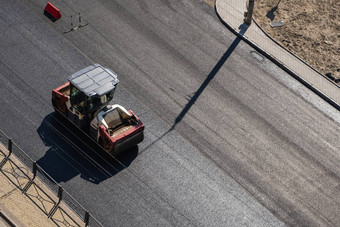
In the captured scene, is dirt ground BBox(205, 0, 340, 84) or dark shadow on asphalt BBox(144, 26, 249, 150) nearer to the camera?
dark shadow on asphalt BBox(144, 26, 249, 150)

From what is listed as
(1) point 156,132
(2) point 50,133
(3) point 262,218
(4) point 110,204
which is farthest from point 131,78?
(3) point 262,218

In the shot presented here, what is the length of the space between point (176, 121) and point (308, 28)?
1199 centimetres

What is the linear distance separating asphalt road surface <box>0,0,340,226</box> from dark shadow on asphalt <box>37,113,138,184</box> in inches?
1.9

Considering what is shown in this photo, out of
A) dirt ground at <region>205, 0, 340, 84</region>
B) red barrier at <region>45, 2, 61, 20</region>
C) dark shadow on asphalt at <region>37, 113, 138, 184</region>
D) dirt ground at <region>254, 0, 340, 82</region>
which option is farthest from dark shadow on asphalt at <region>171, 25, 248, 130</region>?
red barrier at <region>45, 2, 61, 20</region>

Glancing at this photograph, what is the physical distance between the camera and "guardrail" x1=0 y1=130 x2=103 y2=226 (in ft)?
65.9

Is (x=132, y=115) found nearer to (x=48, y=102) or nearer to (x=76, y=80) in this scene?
(x=76, y=80)

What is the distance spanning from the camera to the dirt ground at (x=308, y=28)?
3009 centimetres

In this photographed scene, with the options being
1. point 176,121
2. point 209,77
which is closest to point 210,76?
point 209,77

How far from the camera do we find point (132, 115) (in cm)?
2277

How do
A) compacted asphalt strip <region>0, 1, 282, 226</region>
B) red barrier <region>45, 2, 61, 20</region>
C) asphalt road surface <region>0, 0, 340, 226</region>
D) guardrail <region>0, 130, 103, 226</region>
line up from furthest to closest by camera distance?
red barrier <region>45, 2, 61, 20</region> < asphalt road surface <region>0, 0, 340, 226</region> < compacted asphalt strip <region>0, 1, 282, 226</region> < guardrail <region>0, 130, 103, 226</region>

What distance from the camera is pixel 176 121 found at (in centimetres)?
2478

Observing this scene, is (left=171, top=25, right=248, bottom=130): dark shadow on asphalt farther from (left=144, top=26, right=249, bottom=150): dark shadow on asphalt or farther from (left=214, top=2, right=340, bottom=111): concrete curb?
(left=214, top=2, right=340, bottom=111): concrete curb

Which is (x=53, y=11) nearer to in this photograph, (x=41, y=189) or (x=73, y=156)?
(x=73, y=156)

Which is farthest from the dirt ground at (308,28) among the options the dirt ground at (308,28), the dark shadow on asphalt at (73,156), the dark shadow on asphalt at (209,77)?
the dark shadow on asphalt at (73,156)
